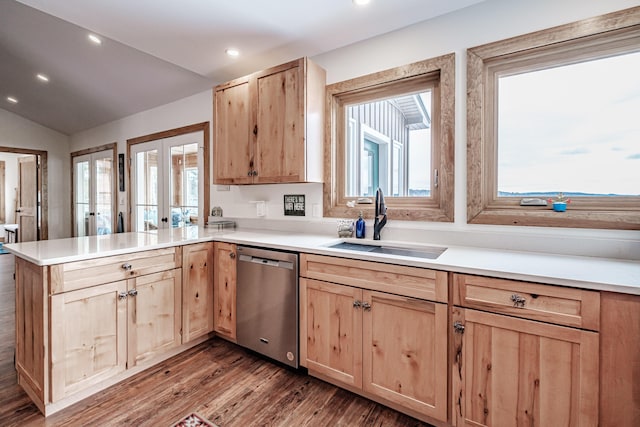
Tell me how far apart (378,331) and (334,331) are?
0.31m

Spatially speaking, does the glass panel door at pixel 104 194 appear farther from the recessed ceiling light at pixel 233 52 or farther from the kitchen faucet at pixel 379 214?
the kitchen faucet at pixel 379 214

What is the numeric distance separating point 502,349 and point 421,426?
2.15ft

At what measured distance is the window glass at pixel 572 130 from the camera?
1.62 metres

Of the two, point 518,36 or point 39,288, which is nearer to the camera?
point 39,288

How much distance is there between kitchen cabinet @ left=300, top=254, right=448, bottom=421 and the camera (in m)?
1.56

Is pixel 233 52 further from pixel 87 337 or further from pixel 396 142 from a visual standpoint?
pixel 87 337

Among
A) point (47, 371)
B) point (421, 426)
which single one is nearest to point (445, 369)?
point (421, 426)

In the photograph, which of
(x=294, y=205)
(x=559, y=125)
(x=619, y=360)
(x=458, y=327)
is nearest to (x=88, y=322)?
(x=294, y=205)

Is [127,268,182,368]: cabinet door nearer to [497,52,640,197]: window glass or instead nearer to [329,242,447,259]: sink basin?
[329,242,447,259]: sink basin

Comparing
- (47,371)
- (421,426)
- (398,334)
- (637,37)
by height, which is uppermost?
(637,37)

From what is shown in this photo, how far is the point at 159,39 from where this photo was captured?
7.98 ft

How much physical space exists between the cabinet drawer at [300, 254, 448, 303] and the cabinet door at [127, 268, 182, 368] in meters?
1.02

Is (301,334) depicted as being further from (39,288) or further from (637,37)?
(637,37)

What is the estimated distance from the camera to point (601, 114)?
168 cm
